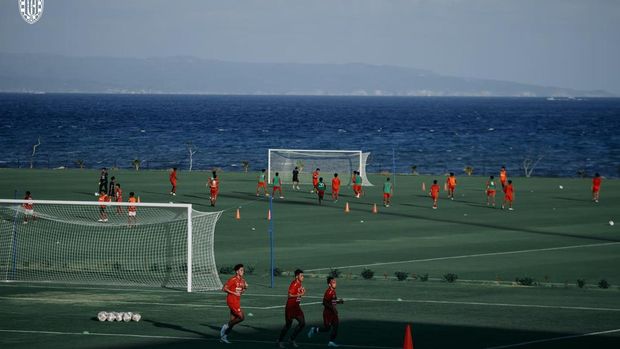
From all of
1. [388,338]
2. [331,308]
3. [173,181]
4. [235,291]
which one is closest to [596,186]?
[173,181]

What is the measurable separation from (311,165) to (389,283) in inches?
1732

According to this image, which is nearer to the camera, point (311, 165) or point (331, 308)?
point (331, 308)

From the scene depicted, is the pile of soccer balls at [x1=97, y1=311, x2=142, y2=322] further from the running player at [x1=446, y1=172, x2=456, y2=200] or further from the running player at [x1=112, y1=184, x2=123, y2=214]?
the running player at [x1=446, y1=172, x2=456, y2=200]

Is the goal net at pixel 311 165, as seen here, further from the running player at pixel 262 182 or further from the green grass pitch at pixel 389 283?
the green grass pitch at pixel 389 283

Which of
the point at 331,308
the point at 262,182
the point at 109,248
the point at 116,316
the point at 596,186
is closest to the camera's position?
the point at 331,308

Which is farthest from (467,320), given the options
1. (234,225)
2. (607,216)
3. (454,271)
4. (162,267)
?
(607,216)

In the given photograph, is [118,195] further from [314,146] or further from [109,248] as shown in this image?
[314,146]

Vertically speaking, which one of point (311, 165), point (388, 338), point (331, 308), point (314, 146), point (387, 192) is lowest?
point (388, 338)

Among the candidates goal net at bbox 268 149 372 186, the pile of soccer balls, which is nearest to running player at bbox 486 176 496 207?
goal net at bbox 268 149 372 186

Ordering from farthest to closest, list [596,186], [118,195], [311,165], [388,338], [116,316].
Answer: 1. [311,165]
2. [596,186]
3. [118,195]
4. [116,316]
5. [388,338]

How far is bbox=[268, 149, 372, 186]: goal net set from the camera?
71500 millimetres

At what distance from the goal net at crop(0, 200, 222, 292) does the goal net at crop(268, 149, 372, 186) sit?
24.4m

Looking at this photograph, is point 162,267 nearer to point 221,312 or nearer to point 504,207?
point 221,312

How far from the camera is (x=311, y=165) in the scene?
3059 inches
